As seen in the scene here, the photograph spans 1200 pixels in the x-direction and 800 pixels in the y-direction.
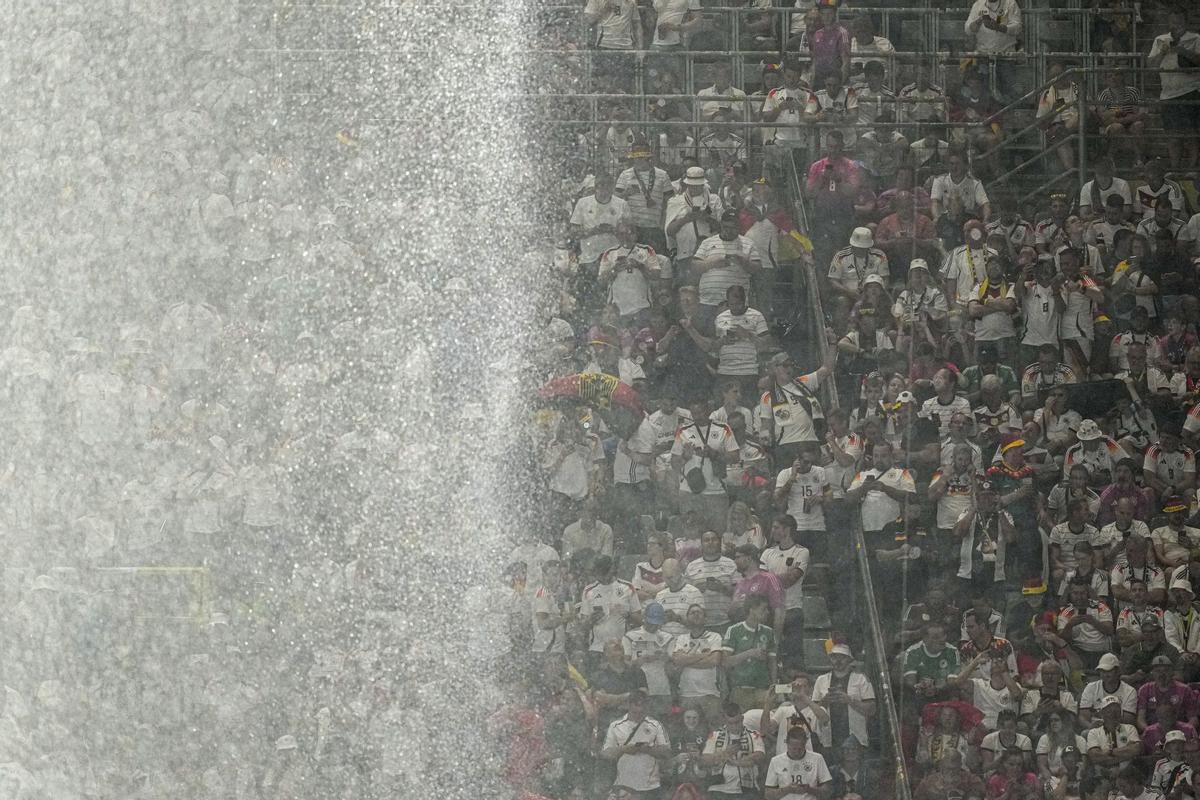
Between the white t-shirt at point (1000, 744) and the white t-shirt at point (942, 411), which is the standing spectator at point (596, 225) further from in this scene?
the white t-shirt at point (1000, 744)

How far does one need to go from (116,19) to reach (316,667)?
2.58 metres

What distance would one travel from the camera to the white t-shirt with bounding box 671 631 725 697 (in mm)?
8492

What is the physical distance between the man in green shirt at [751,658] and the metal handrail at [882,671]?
558 mm

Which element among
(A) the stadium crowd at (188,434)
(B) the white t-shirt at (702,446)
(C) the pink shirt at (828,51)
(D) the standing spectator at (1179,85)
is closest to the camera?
(A) the stadium crowd at (188,434)

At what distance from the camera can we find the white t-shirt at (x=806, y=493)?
9.18m

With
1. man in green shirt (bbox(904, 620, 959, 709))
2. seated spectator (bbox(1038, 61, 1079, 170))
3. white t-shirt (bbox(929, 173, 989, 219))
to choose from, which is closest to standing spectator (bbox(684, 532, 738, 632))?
man in green shirt (bbox(904, 620, 959, 709))

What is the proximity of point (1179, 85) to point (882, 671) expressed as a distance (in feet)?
17.5

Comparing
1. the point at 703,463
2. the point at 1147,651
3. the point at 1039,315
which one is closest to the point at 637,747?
the point at 703,463

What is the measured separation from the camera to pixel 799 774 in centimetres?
837

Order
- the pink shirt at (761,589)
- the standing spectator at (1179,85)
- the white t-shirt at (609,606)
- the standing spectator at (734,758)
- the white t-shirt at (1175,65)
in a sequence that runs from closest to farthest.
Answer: the white t-shirt at (609,606)
the standing spectator at (734,758)
the pink shirt at (761,589)
the standing spectator at (1179,85)
the white t-shirt at (1175,65)

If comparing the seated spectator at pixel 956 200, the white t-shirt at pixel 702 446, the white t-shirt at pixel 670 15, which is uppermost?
the white t-shirt at pixel 670 15

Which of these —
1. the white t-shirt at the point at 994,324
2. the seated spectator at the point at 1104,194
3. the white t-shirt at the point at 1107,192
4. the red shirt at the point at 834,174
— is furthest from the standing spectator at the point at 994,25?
the white t-shirt at the point at 994,324

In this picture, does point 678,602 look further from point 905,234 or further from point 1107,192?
point 1107,192

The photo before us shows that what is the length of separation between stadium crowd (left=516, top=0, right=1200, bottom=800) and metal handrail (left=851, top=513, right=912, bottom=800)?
0.04m
